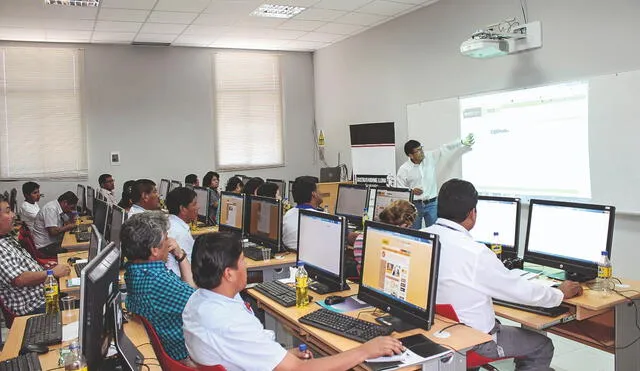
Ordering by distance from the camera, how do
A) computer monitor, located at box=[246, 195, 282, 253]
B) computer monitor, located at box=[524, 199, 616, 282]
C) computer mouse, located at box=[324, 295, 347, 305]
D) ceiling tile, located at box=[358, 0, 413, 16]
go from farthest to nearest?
ceiling tile, located at box=[358, 0, 413, 16], computer monitor, located at box=[246, 195, 282, 253], computer monitor, located at box=[524, 199, 616, 282], computer mouse, located at box=[324, 295, 347, 305]

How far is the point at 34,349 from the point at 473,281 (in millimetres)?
2083

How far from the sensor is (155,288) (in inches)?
93.6

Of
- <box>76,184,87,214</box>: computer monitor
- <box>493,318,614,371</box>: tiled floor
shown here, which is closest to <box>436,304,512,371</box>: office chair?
<box>493,318,614,371</box>: tiled floor

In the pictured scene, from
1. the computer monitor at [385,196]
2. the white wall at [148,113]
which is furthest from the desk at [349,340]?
the white wall at [148,113]

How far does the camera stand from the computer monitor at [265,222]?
4.08 metres

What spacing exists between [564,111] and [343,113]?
4472 mm

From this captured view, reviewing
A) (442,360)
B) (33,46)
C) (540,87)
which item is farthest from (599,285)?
(33,46)

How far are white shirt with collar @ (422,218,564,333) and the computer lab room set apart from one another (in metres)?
0.01

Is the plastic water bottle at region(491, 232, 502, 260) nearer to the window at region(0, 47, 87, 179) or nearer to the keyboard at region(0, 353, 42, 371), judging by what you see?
the keyboard at region(0, 353, 42, 371)

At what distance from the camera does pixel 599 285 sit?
114 inches

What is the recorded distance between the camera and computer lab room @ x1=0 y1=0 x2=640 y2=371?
2.22 m

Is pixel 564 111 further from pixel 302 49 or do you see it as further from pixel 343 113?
pixel 302 49

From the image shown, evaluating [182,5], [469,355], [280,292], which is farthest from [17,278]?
[182,5]

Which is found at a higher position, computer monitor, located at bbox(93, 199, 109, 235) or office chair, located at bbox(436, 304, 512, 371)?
computer monitor, located at bbox(93, 199, 109, 235)
